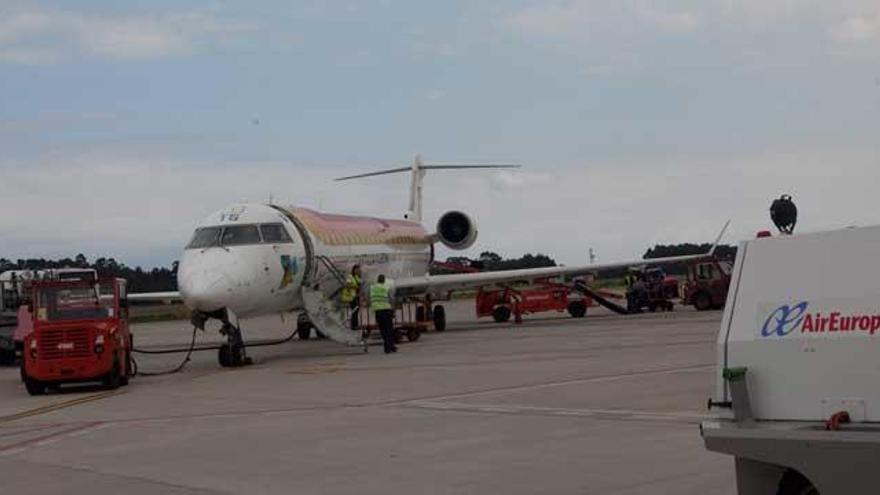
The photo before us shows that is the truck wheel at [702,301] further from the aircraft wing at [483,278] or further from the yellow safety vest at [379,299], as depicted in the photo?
the yellow safety vest at [379,299]

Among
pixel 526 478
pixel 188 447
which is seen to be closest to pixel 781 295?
pixel 526 478

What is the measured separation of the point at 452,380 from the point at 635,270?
33405 millimetres

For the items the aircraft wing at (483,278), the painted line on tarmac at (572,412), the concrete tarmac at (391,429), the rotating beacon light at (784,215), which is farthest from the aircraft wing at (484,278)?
the rotating beacon light at (784,215)

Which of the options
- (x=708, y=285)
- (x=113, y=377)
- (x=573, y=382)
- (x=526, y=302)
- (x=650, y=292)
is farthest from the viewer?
(x=650, y=292)

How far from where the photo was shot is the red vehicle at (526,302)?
Answer: 44156 mm

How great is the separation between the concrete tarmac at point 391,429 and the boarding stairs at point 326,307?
12.2 ft

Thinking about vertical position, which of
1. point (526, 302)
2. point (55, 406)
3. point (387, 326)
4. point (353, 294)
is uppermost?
point (353, 294)

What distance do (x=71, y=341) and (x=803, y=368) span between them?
53.2ft

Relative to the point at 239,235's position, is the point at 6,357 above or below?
below

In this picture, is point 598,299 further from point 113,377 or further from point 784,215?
point 784,215

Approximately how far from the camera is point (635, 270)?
169 ft

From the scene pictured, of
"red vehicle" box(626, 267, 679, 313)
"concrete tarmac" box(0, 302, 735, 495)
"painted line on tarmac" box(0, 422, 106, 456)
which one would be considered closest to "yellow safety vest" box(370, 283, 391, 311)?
"concrete tarmac" box(0, 302, 735, 495)

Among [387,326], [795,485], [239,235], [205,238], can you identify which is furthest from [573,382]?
[205,238]

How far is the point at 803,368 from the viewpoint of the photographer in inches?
258
